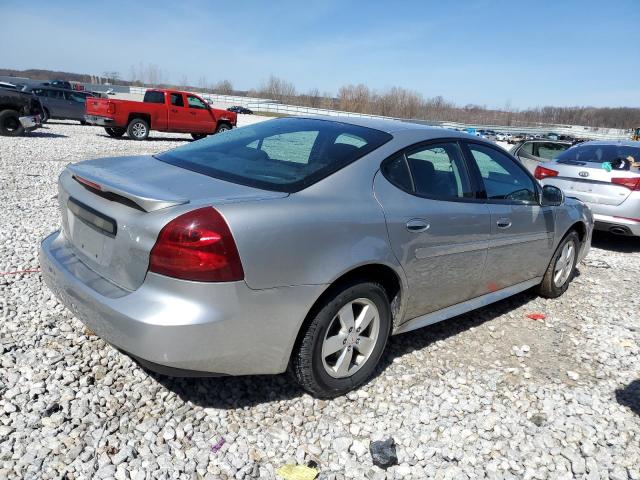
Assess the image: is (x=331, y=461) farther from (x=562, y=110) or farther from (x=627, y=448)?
(x=562, y=110)

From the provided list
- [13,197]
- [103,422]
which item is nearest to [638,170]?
[103,422]

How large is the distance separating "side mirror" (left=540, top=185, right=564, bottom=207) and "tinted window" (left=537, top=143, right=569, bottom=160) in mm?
7070

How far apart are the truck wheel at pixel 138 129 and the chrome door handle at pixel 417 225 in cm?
1701

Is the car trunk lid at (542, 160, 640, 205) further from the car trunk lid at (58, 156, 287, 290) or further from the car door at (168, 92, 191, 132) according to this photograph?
the car door at (168, 92, 191, 132)

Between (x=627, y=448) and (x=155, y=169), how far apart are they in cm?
306

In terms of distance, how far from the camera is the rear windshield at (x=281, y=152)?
278cm

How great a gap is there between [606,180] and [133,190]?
6490 millimetres

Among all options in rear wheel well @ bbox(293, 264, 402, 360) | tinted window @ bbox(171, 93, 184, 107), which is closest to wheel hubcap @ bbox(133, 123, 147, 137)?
tinted window @ bbox(171, 93, 184, 107)

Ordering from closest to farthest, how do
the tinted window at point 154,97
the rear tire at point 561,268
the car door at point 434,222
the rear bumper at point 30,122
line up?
the car door at point 434,222, the rear tire at point 561,268, the rear bumper at point 30,122, the tinted window at point 154,97

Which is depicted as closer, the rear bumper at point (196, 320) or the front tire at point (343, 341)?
the rear bumper at point (196, 320)

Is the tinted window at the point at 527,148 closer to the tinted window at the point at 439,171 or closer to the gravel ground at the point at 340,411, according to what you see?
the gravel ground at the point at 340,411

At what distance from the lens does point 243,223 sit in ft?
7.52

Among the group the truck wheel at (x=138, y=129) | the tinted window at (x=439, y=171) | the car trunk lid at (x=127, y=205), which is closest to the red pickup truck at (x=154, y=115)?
the truck wheel at (x=138, y=129)

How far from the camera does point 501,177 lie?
4.04 meters
